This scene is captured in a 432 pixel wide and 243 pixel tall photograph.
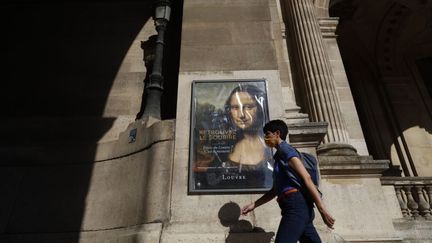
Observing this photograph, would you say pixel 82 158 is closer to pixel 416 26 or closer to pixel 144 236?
pixel 144 236

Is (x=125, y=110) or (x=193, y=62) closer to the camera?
(x=193, y=62)

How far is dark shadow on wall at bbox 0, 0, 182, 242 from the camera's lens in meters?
5.26

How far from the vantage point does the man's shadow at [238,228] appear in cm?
396

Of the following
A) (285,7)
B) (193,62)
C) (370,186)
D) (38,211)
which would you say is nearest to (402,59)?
(285,7)

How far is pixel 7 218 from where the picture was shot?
512 centimetres

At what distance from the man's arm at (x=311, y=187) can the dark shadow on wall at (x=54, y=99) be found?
3.71m

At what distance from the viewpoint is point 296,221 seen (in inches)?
103

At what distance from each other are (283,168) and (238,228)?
1.57 metres

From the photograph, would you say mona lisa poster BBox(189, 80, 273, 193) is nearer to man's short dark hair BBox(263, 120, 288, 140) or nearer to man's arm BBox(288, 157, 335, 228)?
man's short dark hair BBox(263, 120, 288, 140)

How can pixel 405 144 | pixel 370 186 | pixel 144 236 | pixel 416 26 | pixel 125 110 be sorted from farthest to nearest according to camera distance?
1. pixel 416 26
2. pixel 405 144
3. pixel 125 110
4. pixel 370 186
5. pixel 144 236

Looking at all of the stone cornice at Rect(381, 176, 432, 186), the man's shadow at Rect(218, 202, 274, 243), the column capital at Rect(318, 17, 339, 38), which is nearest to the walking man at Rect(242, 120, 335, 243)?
the man's shadow at Rect(218, 202, 274, 243)

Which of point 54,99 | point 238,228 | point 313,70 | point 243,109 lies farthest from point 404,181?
point 54,99

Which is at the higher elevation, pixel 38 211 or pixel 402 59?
pixel 402 59

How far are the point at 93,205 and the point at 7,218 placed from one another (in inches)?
52.9
